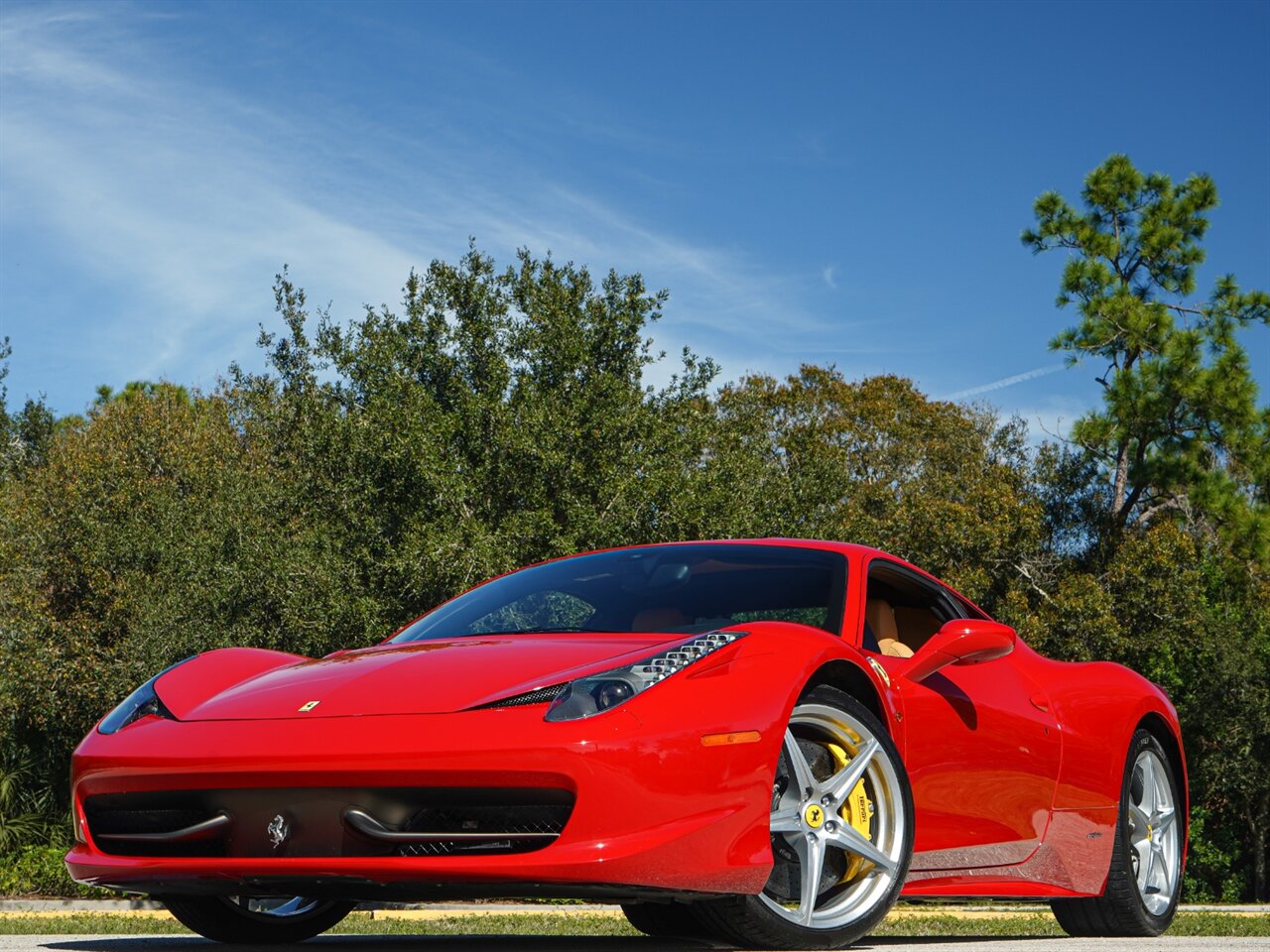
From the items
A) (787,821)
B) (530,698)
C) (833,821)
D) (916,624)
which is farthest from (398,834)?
(916,624)

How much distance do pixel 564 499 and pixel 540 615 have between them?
15168 mm

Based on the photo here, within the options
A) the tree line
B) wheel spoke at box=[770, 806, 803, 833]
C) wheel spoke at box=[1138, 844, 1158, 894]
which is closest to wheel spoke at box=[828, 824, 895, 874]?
wheel spoke at box=[770, 806, 803, 833]

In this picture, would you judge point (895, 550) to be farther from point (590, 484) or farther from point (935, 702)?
point (935, 702)

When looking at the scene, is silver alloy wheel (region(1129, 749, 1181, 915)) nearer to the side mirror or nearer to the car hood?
the side mirror

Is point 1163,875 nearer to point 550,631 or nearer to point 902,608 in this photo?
point 902,608

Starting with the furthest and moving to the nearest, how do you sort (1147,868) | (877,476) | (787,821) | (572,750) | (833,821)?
(877,476)
(1147,868)
(833,821)
(787,821)
(572,750)

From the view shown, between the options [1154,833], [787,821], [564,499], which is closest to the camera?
[787,821]

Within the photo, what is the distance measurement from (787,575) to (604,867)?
6.34 feet

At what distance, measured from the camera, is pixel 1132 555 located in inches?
1183

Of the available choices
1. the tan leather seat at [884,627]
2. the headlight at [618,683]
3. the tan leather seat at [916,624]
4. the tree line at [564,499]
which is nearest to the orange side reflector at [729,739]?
the headlight at [618,683]

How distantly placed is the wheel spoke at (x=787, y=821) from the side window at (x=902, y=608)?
4.41 feet

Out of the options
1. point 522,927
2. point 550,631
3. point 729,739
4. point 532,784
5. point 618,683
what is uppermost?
point 550,631

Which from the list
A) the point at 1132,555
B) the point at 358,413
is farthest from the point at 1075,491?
the point at 358,413

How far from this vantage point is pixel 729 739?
3.70m
